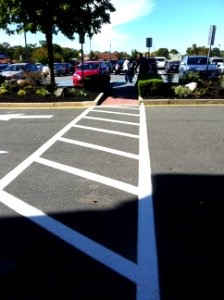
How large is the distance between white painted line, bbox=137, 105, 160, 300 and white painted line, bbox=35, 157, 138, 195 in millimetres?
183

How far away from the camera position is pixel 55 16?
15852mm

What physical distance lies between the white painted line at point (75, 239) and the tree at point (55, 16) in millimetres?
12210

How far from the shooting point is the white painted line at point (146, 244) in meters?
3.12

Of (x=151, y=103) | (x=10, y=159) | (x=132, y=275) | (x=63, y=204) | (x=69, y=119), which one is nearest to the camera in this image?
(x=132, y=275)

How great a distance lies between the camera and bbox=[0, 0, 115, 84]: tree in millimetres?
15211

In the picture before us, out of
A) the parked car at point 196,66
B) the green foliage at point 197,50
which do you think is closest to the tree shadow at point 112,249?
the parked car at point 196,66

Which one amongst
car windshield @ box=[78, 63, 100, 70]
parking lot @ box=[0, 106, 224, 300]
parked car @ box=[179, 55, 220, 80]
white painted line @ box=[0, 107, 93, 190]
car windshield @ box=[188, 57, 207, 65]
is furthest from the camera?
car windshield @ box=[188, 57, 207, 65]

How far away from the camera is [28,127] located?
33.4 feet

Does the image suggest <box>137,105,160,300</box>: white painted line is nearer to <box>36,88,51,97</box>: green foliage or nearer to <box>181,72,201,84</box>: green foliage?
<box>36,88,51,97</box>: green foliage

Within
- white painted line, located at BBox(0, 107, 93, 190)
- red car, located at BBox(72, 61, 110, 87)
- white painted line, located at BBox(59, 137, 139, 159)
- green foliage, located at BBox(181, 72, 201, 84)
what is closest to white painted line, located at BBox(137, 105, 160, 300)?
white painted line, located at BBox(59, 137, 139, 159)

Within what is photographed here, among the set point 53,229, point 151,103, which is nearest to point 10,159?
point 53,229

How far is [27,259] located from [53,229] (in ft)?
2.05

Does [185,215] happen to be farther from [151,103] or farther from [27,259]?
[151,103]

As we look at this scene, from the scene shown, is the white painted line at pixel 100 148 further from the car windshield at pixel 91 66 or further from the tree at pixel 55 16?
the car windshield at pixel 91 66
